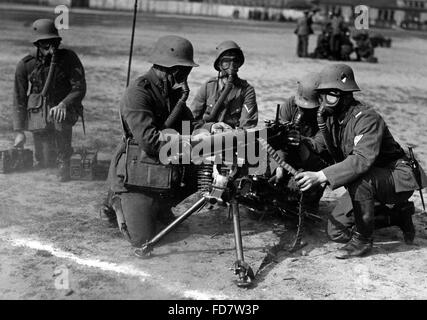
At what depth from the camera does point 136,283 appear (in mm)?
4758

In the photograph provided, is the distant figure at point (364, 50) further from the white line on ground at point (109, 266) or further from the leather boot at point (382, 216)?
the white line on ground at point (109, 266)

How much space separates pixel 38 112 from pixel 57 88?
0.39 metres

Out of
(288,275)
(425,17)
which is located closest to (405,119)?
(288,275)

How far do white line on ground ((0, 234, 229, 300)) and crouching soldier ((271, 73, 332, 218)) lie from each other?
70.2 inches

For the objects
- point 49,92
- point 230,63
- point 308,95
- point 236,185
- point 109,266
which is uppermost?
point 230,63

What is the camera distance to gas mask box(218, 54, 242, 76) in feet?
23.5

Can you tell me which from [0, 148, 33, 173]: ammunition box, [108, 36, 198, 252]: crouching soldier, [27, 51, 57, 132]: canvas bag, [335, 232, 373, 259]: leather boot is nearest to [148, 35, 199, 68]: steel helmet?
[108, 36, 198, 252]: crouching soldier

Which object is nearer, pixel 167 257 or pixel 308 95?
pixel 167 257

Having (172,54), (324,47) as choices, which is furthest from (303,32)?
(172,54)

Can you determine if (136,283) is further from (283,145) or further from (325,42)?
(325,42)

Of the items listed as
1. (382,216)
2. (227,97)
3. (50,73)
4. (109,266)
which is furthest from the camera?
(50,73)

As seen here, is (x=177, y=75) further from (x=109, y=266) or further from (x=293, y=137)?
(x=109, y=266)

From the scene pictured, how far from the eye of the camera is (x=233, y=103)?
727 centimetres
